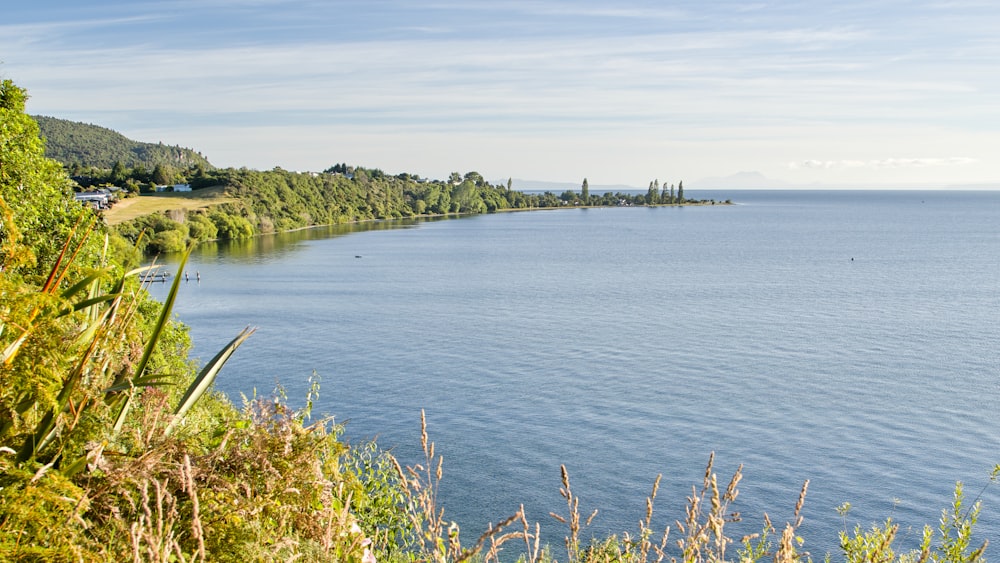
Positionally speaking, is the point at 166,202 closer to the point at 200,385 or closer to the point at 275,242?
the point at 275,242

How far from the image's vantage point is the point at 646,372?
37.9m

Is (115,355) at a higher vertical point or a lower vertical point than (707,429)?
higher

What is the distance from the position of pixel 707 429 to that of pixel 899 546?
10.1 meters

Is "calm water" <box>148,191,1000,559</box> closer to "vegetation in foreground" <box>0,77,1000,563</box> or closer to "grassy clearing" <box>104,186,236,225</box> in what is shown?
"vegetation in foreground" <box>0,77,1000,563</box>

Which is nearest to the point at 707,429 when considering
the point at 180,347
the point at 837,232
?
the point at 180,347

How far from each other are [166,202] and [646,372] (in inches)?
3919

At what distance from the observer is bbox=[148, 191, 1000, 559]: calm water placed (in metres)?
25.4

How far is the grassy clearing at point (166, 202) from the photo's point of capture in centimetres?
10150

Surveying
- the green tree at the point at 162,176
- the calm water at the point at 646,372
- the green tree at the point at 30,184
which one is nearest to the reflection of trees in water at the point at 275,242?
the calm water at the point at 646,372

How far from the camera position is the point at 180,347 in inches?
1286

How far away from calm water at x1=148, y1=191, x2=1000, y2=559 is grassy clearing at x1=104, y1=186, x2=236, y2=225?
26715mm

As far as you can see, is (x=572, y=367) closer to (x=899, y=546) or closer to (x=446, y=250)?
(x=899, y=546)

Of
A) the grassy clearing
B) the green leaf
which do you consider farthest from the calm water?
the grassy clearing

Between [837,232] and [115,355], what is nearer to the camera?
[115,355]
